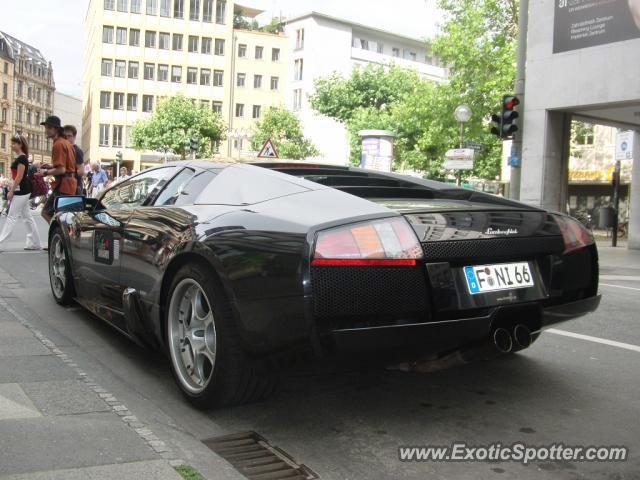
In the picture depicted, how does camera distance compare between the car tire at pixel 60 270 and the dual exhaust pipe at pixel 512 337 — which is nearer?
the dual exhaust pipe at pixel 512 337

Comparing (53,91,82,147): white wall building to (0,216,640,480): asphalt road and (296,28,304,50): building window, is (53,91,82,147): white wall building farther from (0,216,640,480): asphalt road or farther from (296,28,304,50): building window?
(0,216,640,480): asphalt road

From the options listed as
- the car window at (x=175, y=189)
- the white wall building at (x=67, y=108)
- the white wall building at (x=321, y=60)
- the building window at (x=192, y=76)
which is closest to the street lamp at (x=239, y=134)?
the white wall building at (x=321, y=60)

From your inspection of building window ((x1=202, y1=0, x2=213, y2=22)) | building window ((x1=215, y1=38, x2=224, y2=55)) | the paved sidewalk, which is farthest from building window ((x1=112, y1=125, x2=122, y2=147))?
the paved sidewalk

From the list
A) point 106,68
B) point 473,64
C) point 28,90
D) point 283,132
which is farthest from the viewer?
point 28,90

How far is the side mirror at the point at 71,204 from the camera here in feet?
17.3

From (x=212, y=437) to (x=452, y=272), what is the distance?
129 cm

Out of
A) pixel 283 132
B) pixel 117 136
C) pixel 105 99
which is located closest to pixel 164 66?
pixel 105 99

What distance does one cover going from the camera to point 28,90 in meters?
111

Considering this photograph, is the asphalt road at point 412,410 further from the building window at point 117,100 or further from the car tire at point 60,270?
the building window at point 117,100

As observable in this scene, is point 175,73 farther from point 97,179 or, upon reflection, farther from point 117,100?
point 97,179

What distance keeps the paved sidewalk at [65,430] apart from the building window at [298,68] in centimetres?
6757

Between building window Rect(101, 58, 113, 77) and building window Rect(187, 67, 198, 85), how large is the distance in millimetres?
7402

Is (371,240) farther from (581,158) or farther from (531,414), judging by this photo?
(581,158)

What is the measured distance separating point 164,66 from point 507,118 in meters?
59.0
